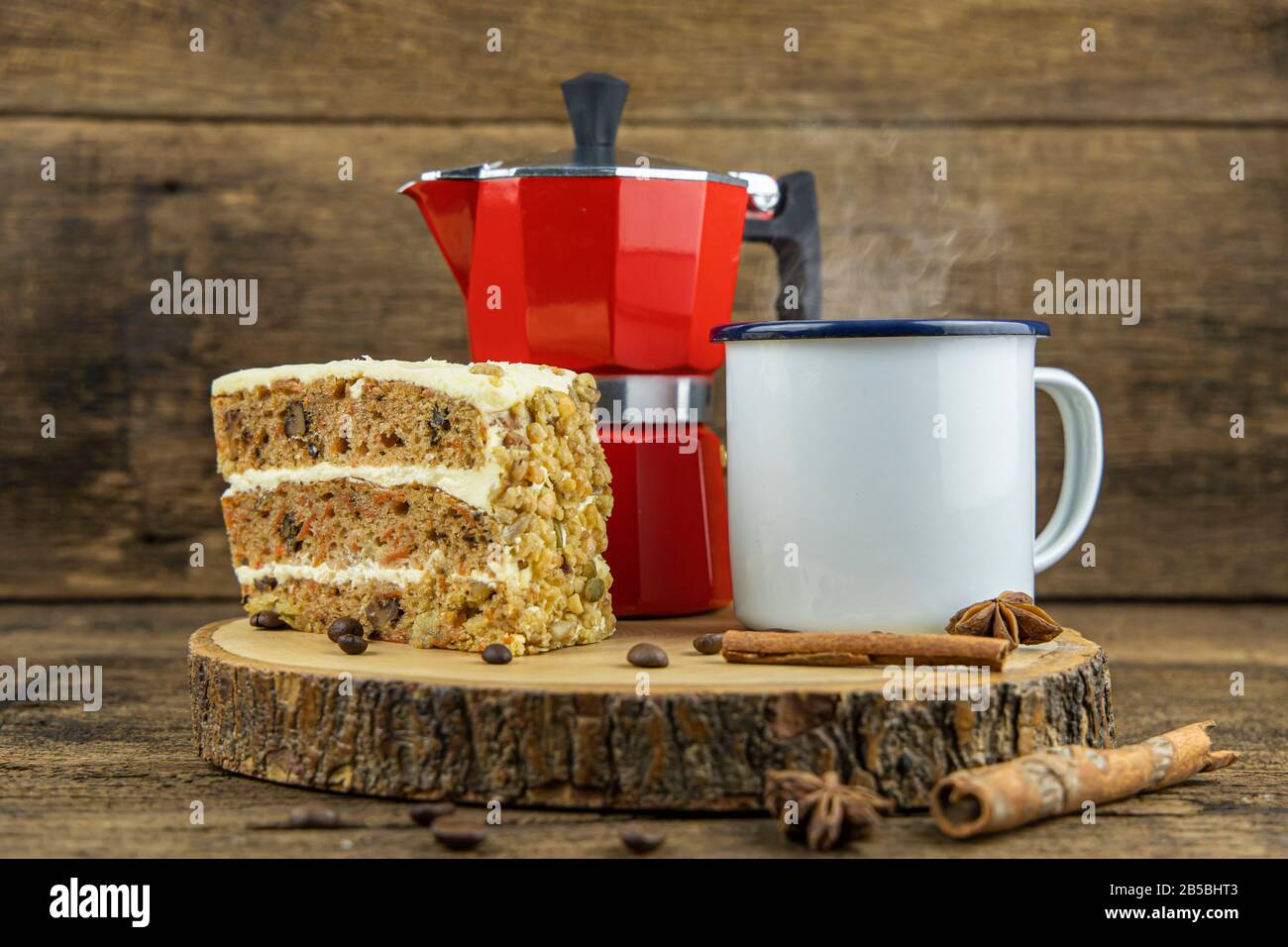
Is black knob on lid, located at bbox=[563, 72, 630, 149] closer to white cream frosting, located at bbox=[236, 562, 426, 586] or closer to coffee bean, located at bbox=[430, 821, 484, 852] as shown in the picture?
white cream frosting, located at bbox=[236, 562, 426, 586]

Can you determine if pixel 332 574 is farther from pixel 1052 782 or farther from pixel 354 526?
pixel 1052 782

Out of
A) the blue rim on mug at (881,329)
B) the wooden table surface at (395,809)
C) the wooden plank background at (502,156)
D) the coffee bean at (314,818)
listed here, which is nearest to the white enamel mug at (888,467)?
the blue rim on mug at (881,329)

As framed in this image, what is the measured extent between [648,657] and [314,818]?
0.96 ft

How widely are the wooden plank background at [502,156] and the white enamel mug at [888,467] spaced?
3.07ft

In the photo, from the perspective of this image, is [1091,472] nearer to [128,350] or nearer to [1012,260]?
[1012,260]

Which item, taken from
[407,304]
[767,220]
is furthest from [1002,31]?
[407,304]

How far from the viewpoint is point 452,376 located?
1300 millimetres

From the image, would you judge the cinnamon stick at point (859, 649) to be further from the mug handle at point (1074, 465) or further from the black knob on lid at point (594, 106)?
the black knob on lid at point (594, 106)

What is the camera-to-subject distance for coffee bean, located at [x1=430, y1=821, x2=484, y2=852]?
40.1 inches

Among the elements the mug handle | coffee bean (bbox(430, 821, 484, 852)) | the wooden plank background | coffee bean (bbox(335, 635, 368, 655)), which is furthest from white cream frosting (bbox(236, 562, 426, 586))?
the wooden plank background

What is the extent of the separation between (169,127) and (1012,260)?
130 centimetres

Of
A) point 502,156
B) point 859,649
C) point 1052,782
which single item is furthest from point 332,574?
point 502,156

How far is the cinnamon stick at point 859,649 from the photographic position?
3.83 feet

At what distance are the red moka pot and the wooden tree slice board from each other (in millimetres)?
325
